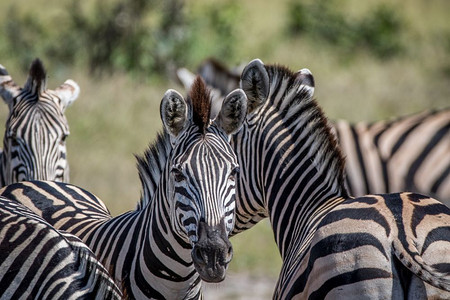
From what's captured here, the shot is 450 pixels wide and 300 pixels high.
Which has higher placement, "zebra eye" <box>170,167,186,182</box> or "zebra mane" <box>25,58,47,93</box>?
"zebra mane" <box>25,58,47,93</box>

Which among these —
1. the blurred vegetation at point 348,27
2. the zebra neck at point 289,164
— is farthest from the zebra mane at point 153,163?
the blurred vegetation at point 348,27

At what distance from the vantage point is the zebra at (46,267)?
3.05 metres

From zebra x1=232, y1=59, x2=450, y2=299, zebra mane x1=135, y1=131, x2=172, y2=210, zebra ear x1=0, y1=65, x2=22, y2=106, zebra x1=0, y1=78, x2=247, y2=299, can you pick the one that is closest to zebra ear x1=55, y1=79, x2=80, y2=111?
zebra ear x1=0, y1=65, x2=22, y2=106

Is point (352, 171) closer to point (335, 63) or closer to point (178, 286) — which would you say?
point (178, 286)

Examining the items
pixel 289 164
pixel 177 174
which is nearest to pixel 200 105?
pixel 177 174

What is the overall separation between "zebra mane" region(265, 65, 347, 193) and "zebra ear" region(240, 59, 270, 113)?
7 cm

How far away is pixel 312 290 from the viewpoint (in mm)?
3375

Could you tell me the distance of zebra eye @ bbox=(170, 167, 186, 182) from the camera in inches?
155

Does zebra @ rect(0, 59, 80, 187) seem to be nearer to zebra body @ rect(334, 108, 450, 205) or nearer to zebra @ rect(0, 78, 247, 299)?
zebra @ rect(0, 78, 247, 299)

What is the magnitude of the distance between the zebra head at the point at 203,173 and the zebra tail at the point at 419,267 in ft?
3.07

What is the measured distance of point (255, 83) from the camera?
4.61 meters

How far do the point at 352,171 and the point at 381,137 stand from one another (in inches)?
17.1

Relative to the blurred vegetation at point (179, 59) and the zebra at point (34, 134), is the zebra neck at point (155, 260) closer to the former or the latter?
the zebra at point (34, 134)

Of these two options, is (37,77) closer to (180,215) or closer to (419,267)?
(180,215)
